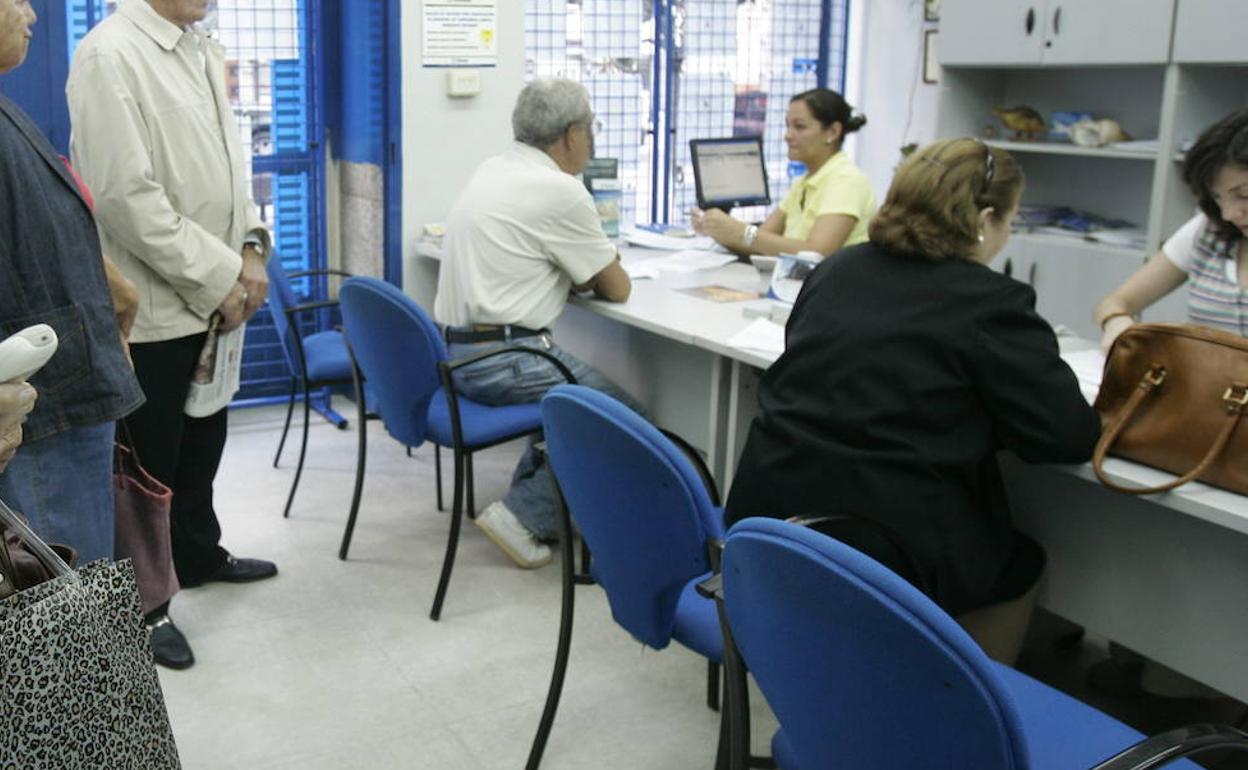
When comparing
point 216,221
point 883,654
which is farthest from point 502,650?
point 883,654

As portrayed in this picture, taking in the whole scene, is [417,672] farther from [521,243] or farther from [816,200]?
[816,200]

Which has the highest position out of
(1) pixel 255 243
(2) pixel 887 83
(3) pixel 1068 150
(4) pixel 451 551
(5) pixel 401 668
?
(2) pixel 887 83

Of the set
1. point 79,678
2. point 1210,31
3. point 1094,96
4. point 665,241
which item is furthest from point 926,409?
point 1094,96

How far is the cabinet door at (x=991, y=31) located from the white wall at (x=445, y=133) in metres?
1.88

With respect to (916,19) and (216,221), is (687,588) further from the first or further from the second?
(916,19)

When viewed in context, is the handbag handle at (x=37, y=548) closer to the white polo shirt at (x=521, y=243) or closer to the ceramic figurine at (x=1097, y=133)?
the white polo shirt at (x=521, y=243)

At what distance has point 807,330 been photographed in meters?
2.16

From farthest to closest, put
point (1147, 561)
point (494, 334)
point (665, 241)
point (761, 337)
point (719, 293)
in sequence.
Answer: point (665, 241) → point (719, 293) → point (494, 334) → point (761, 337) → point (1147, 561)

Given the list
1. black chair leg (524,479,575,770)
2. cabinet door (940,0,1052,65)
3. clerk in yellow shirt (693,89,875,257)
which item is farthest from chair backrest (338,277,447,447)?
cabinet door (940,0,1052,65)

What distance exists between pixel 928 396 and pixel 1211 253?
1.05 metres

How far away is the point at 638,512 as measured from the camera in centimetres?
193

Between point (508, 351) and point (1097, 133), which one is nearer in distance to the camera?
point (508, 351)

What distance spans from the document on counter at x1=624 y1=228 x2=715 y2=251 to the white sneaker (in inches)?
50.6

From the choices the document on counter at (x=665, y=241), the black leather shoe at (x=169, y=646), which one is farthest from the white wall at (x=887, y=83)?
the black leather shoe at (x=169, y=646)
